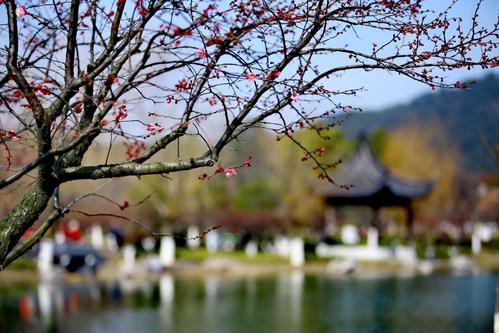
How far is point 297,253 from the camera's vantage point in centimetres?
2531

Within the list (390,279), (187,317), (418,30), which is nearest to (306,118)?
(418,30)

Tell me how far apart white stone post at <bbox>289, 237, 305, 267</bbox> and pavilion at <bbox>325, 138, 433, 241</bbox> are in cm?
302

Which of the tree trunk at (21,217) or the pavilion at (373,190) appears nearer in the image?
the tree trunk at (21,217)

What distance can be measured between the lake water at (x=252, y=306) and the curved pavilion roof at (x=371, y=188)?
815cm

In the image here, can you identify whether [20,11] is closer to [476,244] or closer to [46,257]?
[46,257]

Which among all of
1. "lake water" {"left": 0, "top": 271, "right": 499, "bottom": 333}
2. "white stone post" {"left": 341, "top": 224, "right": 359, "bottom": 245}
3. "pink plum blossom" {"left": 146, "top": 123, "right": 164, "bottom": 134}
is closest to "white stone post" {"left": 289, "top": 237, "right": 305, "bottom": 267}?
"white stone post" {"left": 341, "top": 224, "right": 359, "bottom": 245}

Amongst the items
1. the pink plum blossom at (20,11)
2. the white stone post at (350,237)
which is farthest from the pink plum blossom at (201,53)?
the white stone post at (350,237)

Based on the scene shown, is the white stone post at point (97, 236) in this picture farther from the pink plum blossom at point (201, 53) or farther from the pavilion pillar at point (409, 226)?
the pink plum blossom at point (201, 53)

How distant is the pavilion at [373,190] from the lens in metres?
28.0

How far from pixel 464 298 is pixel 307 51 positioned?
501 inches

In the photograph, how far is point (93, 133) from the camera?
3.72m

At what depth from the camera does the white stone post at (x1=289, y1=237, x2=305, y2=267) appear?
2511 centimetres

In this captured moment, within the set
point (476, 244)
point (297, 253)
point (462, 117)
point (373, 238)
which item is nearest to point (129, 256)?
point (297, 253)

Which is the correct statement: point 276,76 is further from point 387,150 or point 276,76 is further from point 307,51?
point 387,150
